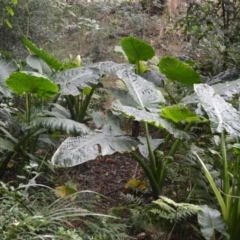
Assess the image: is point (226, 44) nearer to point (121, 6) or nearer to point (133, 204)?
point (133, 204)

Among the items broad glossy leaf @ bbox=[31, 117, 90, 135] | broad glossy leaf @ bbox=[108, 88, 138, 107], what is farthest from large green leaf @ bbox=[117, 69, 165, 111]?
broad glossy leaf @ bbox=[31, 117, 90, 135]

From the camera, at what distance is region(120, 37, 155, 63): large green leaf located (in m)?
3.74

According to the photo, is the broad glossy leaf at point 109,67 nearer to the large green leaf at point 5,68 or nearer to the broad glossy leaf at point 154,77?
the broad glossy leaf at point 154,77

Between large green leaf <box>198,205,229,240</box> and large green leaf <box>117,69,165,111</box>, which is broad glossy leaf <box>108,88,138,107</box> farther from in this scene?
large green leaf <box>198,205,229,240</box>

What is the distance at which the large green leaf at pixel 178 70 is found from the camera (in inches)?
131

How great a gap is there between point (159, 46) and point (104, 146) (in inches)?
211

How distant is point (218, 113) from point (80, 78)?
1526 mm

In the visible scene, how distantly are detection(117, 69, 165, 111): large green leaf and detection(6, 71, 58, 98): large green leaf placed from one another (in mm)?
634

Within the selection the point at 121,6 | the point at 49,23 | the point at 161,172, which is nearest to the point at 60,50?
the point at 49,23

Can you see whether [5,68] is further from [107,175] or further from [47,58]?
[107,175]

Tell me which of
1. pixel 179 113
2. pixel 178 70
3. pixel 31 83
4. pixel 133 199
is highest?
pixel 178 70

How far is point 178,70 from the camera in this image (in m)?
3.36

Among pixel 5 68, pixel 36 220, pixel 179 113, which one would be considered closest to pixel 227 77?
pixel 179 113

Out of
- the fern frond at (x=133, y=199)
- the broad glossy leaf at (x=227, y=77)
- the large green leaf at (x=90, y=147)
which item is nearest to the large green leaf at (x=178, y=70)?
the broad glossy leaf at (x=227, y=77)
